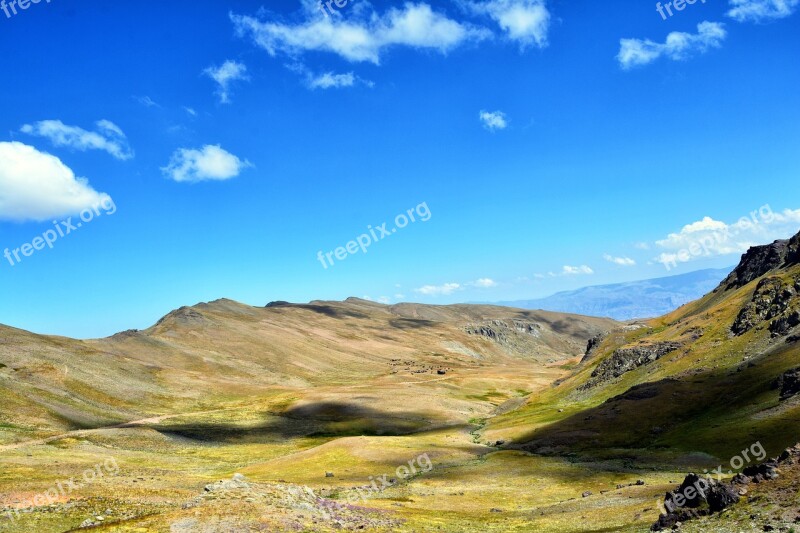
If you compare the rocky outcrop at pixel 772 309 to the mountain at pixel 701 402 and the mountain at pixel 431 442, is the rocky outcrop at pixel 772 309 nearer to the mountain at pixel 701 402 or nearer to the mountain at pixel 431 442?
the mountain at pixel 701 402

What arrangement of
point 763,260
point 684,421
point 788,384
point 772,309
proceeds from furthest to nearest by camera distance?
point 763,260 < point 772,309 < point 684,421 < point 788,384

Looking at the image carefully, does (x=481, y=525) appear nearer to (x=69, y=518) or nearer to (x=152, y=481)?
(x=69, y=518)

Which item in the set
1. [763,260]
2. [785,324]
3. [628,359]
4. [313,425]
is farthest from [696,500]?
[763,260]

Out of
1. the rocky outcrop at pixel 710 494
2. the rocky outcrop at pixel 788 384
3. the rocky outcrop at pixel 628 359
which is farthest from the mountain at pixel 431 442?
the rocky outcrop at pixel 628 359

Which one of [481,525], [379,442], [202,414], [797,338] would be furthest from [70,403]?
[797,338]

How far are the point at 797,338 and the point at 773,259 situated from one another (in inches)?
3317

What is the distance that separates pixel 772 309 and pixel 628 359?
35220mm

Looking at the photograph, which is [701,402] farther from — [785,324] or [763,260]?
[763,260]

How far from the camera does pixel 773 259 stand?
168m

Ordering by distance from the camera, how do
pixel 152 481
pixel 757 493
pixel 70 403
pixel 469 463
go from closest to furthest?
pixel 757 493
pixel 152 481
pixel 469 463
pixel 70 403

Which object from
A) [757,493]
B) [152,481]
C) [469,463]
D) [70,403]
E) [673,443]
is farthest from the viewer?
[70,403]

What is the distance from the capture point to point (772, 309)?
11456 cm

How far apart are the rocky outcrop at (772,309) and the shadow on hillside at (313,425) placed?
247 feet

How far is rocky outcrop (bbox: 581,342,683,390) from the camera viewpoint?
440 ft
